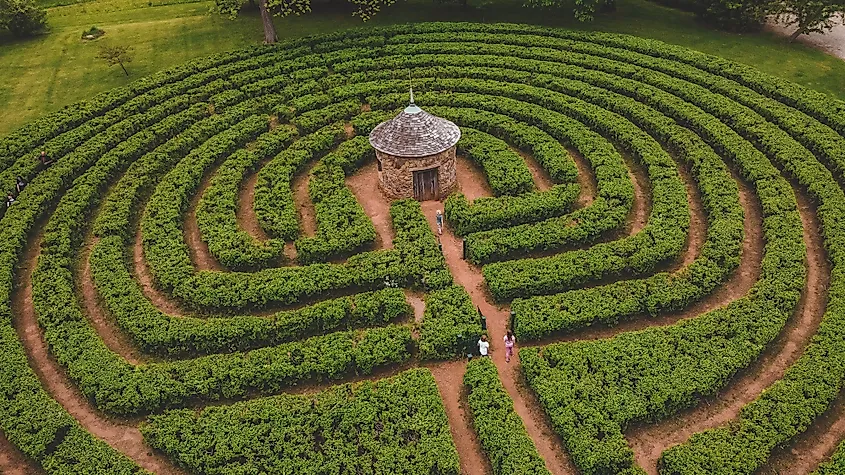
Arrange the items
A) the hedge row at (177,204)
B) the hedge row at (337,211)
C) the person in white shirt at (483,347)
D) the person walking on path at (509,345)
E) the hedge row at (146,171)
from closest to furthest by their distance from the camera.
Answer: the person in white shirt at (483,347)
the person walking on path at (509,345)
the hedge row at (177,204)
the hedge row at (337,211)
the hedge row at (146,171)

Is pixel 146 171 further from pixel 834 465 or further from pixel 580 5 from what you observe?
pixel 580 5

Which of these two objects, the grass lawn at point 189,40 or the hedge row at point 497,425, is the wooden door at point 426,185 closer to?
the hedge row at point 497,425

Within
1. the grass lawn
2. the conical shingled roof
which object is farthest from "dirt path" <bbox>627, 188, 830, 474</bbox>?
the grass lawn

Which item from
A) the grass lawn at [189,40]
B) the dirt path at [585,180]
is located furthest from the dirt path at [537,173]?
the grass lawn at [189,40]

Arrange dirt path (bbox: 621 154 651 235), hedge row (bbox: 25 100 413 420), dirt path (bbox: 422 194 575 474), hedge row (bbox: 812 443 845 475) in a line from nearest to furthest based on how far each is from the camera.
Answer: hedge row (bbox: 812 443 845 475), dirt path (bbox: 422 194 575 474), hedge row (bbox: 25 100 413 420), dirt path (bbox: 621 154 651 235)

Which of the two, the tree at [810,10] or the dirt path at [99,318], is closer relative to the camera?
the dirt path at [99,318]

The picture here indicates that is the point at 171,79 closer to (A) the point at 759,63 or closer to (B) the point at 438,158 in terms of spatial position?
(B) the point at 438,158

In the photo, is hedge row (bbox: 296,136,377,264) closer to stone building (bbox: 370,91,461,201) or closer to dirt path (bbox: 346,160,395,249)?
dirt path (bbox: 346,160,395,249)
